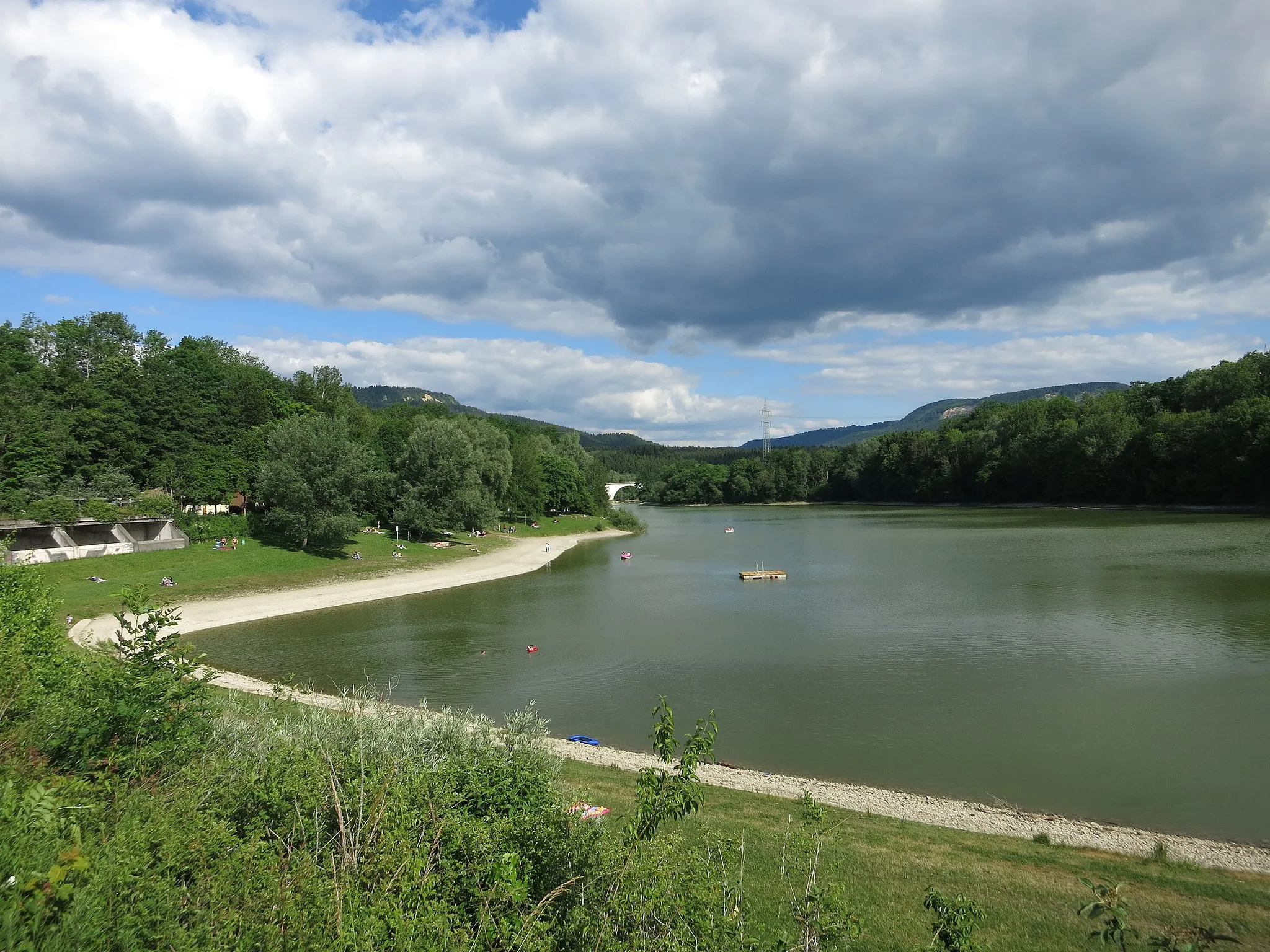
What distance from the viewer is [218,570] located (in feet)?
139

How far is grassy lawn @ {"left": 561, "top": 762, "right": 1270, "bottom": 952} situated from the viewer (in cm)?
820

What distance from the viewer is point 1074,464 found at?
105 metres

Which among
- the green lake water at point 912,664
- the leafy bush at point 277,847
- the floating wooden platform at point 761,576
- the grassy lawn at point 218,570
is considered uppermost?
the leafy bush at point 277,847

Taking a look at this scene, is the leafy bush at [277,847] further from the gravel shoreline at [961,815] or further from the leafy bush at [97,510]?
the leafy bush at [97,510]

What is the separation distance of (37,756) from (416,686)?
1851cm

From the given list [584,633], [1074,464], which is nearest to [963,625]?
[584,633]

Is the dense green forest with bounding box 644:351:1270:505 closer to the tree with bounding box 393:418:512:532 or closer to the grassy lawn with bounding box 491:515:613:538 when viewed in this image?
the grassy lawn with bounding box 491:515:613:538

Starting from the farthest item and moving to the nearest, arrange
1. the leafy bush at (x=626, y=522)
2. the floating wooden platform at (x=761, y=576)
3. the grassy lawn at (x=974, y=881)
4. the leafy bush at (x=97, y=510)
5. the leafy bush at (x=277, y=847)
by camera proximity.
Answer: the leafy bush at (x=626, y=522), the floating wooden platform at (x=761, y=576), the leafy bush at (x=97, y=510), the grassy lawn at (x=974, y=881), the leafy bush at (x=277, y=847)

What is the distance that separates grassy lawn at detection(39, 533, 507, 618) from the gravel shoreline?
2713 centimetres

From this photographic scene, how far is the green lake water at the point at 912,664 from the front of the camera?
15906 mm

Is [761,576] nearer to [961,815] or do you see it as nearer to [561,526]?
[961,815]

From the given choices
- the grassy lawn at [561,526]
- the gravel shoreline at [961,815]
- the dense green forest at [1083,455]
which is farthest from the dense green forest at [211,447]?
the dense green forest at [1083,455]

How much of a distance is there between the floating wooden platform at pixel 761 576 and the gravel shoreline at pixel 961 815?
106 ft

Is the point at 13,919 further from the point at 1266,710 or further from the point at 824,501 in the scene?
the point at 824,501
